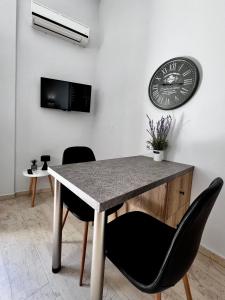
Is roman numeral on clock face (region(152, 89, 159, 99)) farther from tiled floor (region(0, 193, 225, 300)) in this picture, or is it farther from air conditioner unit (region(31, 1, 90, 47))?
tiled floor (region(0, 193, 225, 300))

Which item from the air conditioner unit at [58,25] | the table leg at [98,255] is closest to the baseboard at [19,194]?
the table leg at [98,255]

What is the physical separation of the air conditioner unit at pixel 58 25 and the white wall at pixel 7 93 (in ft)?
0.86

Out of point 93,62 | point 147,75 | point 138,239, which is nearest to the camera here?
point 138,239

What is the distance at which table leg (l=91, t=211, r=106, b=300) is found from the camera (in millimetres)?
793

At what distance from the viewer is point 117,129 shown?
2.50 metres

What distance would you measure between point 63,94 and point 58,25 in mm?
856

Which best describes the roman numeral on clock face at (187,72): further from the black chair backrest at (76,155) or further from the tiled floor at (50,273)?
the tiled floor at (50,273)

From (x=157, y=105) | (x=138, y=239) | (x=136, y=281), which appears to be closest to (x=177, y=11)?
(x=157, y=105)

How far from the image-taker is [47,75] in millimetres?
2473

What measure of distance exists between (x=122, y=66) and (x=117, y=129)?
848mm

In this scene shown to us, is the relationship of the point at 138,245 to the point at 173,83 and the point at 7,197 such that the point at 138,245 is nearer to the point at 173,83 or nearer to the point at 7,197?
the point at 173,83

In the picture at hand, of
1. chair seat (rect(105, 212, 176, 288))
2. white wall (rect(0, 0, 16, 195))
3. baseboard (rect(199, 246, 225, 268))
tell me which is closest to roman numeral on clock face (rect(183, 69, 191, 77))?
chair seat (rect(105, 212, 176, 288))

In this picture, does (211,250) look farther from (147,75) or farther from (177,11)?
(177,11)

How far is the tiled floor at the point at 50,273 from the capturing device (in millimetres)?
1176
